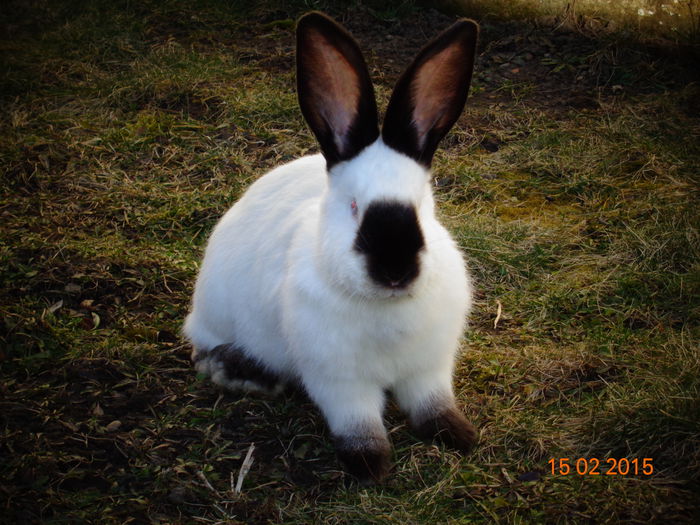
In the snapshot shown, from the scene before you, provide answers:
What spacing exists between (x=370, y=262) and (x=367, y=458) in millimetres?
857

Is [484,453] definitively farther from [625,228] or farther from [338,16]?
[338,16]

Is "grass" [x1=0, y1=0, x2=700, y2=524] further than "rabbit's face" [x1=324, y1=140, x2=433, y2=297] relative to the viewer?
Yes

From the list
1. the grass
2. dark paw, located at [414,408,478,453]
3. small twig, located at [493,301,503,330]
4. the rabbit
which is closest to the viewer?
the rabbit

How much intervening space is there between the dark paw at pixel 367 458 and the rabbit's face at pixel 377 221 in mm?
683

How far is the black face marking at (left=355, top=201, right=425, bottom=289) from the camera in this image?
2398 millimetres

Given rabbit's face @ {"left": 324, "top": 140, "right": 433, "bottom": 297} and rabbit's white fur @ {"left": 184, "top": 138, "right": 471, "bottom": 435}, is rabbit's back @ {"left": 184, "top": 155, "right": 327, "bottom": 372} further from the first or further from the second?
rabbit's face @ {"left": 324, "top": 140, "right": 433, "bottom": 297}

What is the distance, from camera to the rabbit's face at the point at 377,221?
2408 mm

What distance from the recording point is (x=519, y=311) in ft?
12.7

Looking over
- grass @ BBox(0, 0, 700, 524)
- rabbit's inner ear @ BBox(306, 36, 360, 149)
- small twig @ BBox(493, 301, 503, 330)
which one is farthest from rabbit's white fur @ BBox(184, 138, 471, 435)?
small twig @ BBox(493, 301, 503, 330)

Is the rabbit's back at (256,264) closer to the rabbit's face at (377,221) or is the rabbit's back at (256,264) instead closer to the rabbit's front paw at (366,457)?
the rabbit's face at (377,221)

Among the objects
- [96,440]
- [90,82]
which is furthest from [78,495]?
[90,82]

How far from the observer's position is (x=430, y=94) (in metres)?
2.71

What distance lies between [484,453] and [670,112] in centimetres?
341

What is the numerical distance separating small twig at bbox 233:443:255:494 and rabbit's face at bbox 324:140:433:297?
87 centimetres
